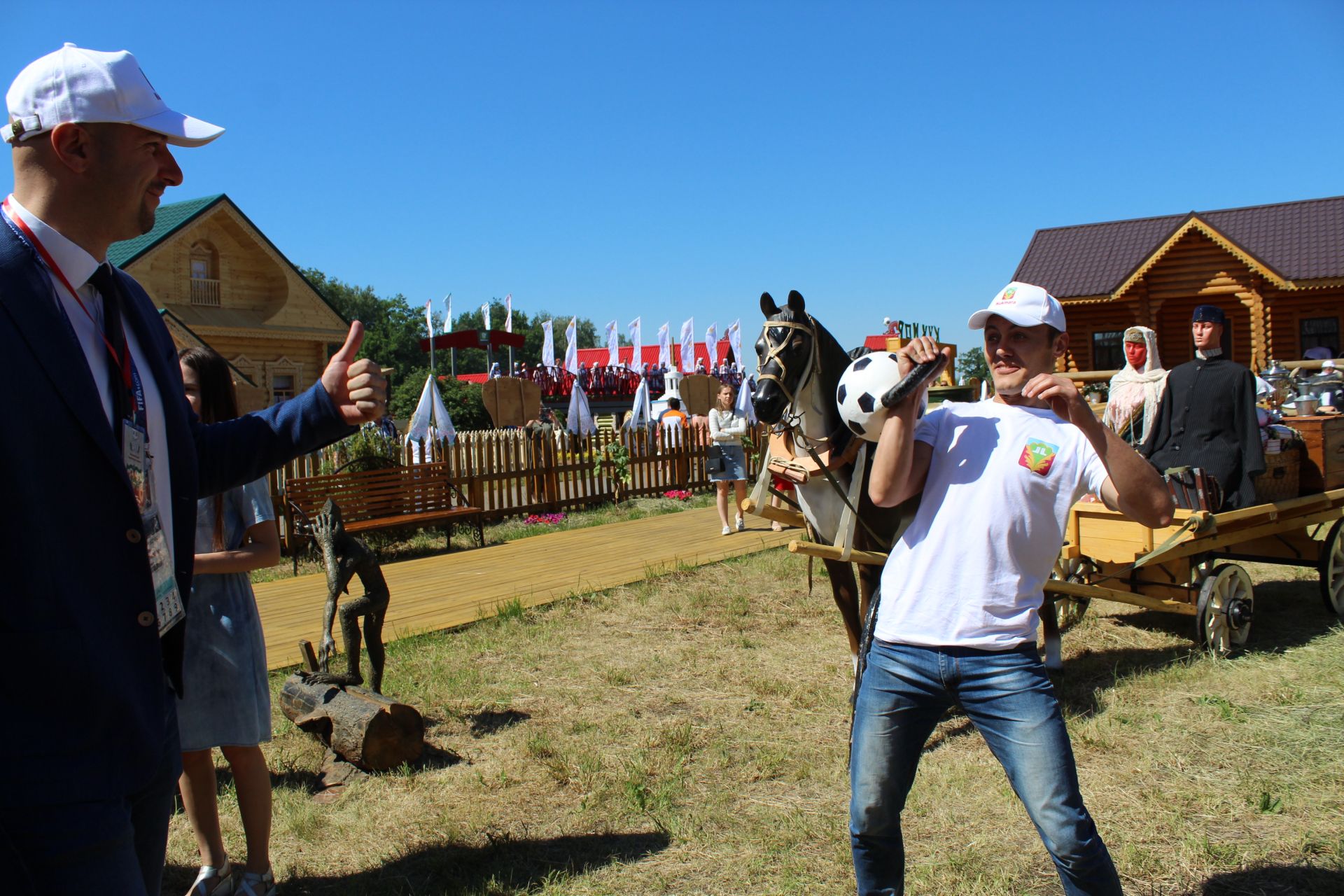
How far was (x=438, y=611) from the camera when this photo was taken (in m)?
8.32

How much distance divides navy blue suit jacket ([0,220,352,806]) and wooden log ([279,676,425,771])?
303 centimetres

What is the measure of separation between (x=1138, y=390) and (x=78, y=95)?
7.17m

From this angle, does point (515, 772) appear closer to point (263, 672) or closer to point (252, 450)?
point (263, 672)

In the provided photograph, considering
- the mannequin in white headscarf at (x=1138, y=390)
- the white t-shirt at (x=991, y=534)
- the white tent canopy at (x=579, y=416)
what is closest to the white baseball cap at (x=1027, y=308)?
the white t-shirt at (x=991, y=534)

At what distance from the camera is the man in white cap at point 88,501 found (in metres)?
1.67

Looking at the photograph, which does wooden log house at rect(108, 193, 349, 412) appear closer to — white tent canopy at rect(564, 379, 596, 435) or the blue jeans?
white tent canopy at rect(564, 379, 596, 435)

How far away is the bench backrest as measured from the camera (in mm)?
11062

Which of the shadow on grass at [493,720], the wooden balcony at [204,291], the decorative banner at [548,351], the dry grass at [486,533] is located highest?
the wooden balcony at [204,291]

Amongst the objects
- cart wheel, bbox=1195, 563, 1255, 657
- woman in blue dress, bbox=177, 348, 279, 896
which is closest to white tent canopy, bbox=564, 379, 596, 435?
cart wheel, bbox=1195, 563, 1255, 657

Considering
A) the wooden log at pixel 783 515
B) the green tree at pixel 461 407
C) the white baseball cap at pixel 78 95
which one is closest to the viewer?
the white baseball cap at pixel 78 95

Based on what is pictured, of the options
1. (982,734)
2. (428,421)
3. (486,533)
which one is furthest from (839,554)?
(428,421)

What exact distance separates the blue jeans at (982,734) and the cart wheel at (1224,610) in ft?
14.3

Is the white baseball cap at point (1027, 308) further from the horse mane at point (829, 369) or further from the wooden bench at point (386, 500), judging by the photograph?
the wooden bench at point (386, 500)

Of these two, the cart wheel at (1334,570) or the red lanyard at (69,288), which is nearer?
the red lanyard at (69,288)
